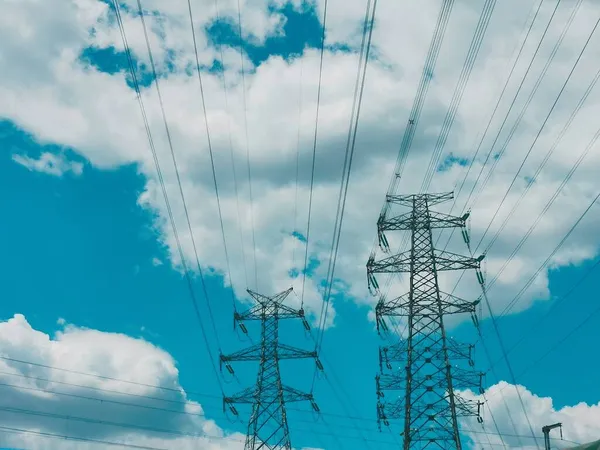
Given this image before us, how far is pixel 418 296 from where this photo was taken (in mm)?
35844

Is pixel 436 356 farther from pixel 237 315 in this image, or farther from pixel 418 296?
pixel 237 315

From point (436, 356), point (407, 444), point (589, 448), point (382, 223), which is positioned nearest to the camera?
point (589, 448)

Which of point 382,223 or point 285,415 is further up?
point 382,223

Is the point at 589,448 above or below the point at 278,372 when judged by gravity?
below

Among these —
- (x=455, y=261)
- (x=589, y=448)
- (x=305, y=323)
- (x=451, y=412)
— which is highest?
(x=305, y=323)

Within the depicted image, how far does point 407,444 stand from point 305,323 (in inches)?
798

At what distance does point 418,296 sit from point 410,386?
5.42 m

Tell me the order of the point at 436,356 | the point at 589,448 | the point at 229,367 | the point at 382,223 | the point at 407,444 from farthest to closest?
the point at 229,367 → the point at 382,223 → the point at 436,356 → the point at 407,444 → the point at 589,448

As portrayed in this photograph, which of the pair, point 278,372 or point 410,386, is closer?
point 410,386

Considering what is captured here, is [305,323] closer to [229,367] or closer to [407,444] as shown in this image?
[229,367]

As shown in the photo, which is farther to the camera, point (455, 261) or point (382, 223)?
point (382, 223)

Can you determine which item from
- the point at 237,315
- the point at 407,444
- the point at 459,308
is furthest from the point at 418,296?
the point at 237,315

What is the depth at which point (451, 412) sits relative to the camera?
31812 millimetres

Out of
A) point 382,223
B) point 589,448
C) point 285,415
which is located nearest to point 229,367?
point 285,415
